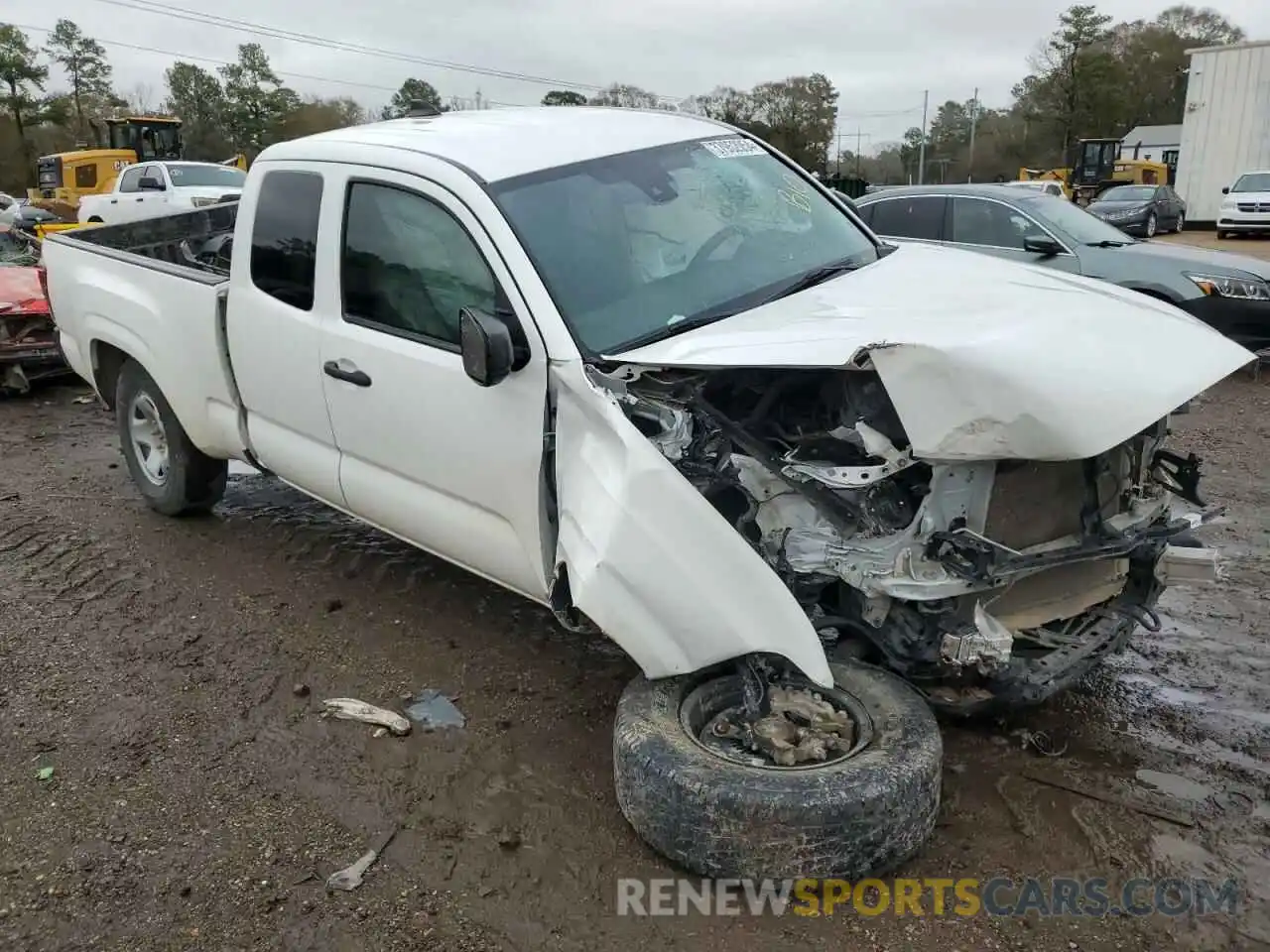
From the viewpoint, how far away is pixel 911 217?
364 inches

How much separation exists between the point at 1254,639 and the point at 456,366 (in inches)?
132

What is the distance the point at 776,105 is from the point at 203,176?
48.9 m

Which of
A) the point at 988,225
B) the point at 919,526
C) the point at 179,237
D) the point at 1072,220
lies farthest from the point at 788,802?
the point at 1072,220

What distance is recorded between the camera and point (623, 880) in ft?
9.48

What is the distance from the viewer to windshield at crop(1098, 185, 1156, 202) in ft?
86.8

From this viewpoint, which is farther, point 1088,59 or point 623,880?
point 1088,59

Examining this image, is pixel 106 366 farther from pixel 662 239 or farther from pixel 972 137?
pixel 972 137

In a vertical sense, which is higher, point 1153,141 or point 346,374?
point 1153,141

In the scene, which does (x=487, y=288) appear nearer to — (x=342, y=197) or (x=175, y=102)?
(x=342, y=197)

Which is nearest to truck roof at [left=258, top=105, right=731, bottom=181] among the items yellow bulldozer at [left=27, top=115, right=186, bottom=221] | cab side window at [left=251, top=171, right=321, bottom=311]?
cab side window at [left=251, top=171, right=321, bottom=311]

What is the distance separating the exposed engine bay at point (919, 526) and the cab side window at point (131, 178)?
19.4 m

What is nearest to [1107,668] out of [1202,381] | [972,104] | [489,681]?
[1202,381]

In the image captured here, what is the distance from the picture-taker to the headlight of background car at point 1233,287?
8.20m

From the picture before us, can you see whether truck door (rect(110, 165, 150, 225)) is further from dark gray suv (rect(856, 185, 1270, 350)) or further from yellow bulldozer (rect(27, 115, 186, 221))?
dark gray suv (rect(856, 185, 1270, 350))
